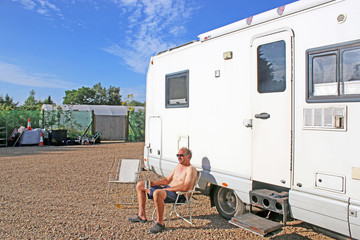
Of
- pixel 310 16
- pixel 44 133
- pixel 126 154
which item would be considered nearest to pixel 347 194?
pixel 310 16

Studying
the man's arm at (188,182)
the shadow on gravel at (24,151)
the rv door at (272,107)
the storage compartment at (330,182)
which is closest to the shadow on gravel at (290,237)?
the rv door at (272,107)

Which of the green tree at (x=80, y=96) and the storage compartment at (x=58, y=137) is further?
the green tree at (x=80, y=96)

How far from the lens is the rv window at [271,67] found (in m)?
3.89

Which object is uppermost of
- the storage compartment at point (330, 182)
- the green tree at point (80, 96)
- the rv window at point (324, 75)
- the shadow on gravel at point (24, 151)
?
the green tree at point (80, 96)

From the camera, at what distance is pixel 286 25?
3.84 metres

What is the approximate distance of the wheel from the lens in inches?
188

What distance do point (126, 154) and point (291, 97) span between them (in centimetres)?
1013

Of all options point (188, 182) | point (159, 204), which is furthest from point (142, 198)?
point (188, 182)

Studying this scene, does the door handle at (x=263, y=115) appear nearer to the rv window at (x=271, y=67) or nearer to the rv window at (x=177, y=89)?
the rv window at (x=271, y=67)

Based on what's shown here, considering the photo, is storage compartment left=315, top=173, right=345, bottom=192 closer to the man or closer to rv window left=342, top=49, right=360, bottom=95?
rv window left=342, top=49, right=360, bottom=95

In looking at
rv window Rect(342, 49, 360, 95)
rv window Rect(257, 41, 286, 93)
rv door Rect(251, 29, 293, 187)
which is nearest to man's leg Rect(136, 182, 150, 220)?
rv door Rect(251, 29, 293, 187)

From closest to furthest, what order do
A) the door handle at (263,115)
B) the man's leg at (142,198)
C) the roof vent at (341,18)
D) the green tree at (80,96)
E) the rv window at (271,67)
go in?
the roof vent at (341,18), the rv window at (271,67), the door handle at (263,115), the man's leg at (142,198), the green tree at (80,96)

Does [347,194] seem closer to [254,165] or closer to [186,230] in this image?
[254,165]

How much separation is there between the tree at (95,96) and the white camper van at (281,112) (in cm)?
4951
